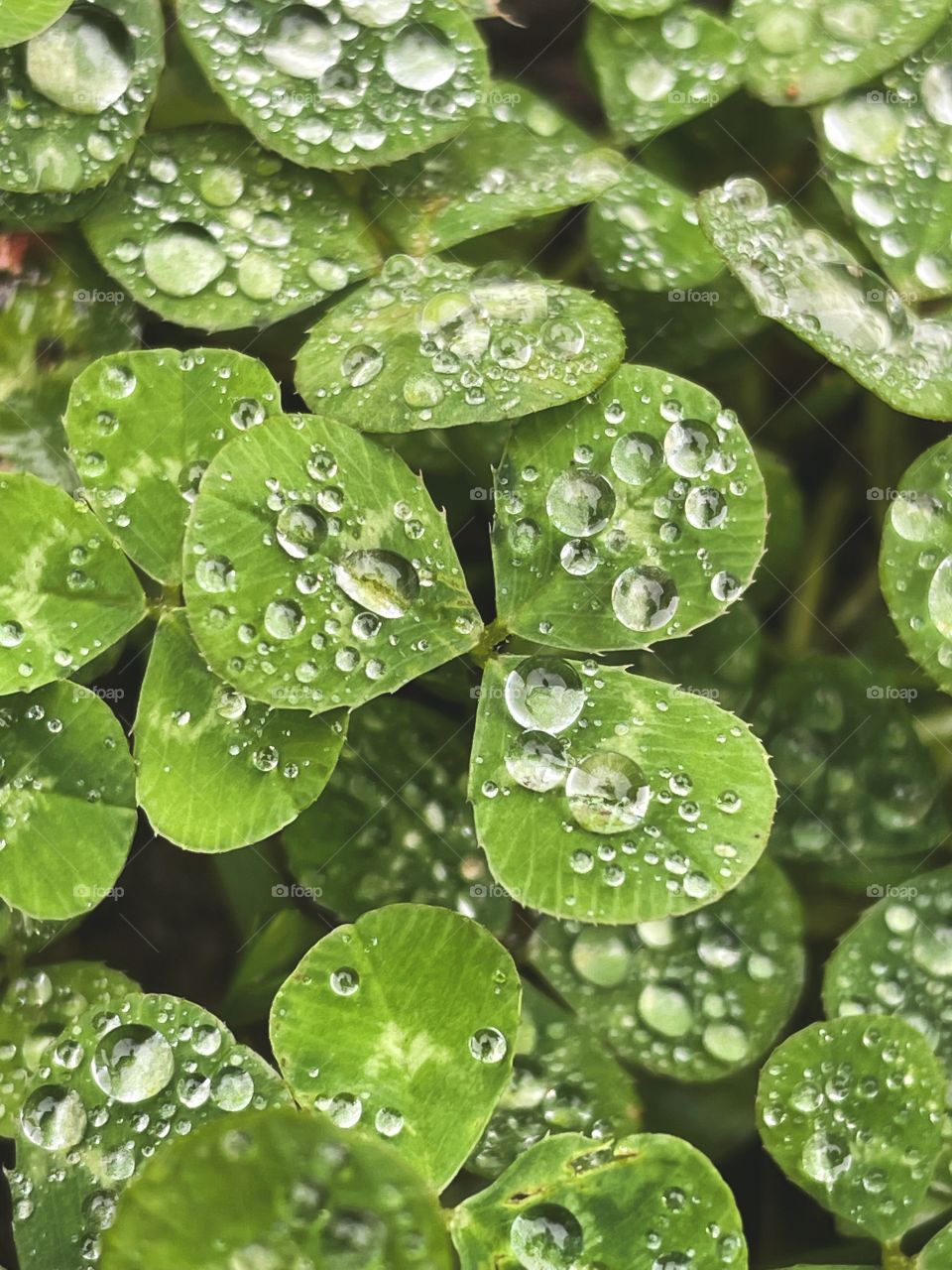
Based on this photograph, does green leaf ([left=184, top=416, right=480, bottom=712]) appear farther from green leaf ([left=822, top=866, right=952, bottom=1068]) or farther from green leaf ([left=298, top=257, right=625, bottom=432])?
green leaf ([left=822, top=866, right=952, bottom=1068])

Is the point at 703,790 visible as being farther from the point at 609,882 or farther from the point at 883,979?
the point at 883,979

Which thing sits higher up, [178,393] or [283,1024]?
[178,393]

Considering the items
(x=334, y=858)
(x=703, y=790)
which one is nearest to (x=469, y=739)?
(x=334, y=858)

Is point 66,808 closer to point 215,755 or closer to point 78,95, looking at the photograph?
point 215,755

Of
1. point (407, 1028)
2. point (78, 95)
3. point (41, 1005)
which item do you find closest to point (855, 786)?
point (407, 1028)
